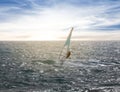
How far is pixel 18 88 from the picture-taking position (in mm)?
58125

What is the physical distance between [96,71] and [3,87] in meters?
36.3

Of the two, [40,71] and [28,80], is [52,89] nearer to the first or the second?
[28,80]

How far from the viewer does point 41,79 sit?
6788 centimetres

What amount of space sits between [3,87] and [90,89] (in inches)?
865

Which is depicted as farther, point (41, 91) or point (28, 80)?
point (28, 80)

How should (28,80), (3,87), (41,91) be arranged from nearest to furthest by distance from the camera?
(41,91) → (3,87) → (28,80)

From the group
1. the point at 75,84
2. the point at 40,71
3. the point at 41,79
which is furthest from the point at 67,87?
the point at 40,71

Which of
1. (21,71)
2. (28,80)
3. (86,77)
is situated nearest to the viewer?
(28,80)

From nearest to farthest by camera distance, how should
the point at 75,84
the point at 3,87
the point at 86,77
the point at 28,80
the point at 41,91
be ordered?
the point at 41,91 → the point at 3,87 → the point at 75,84 → the point at 28,80 → the point at 86,77

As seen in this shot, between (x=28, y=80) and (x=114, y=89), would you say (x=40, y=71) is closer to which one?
(x=28, y=80)

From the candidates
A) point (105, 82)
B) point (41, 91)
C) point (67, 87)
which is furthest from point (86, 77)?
point (41, 91)

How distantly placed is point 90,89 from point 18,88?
1808 cm

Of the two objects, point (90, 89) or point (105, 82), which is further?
point (105, 82)

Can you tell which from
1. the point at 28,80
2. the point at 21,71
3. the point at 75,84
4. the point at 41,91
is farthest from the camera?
the point at 21,71
